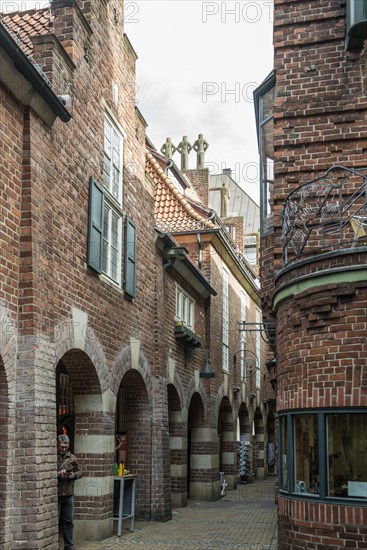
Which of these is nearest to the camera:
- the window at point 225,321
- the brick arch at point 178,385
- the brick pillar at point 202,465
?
the brick arch at point 178,385

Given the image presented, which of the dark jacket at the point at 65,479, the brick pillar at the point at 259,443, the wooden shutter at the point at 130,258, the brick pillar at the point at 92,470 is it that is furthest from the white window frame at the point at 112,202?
the brick pillar at the point at 259,443

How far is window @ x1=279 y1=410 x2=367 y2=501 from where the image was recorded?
8.16m

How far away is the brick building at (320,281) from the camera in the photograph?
8.27 m

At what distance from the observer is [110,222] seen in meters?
13.2

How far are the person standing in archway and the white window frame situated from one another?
3.33 meters

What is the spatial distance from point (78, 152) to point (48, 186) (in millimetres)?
1531

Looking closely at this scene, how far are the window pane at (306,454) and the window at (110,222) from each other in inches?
176

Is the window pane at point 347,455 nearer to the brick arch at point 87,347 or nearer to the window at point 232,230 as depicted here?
the brick arch at point 87,347

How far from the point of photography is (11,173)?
9148 millimetres

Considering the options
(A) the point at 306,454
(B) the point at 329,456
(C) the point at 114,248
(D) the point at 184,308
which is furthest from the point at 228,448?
(B) the point at 329,456

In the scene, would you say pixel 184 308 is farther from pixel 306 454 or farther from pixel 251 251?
pixel 251 251

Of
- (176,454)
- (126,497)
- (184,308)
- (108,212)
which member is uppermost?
(108,212)

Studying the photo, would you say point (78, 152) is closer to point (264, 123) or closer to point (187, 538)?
point (264, 123)

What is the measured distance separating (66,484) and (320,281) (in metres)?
4.52
